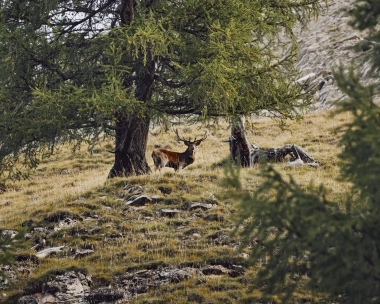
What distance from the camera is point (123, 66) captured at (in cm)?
1191

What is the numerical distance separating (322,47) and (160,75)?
98.2 feet

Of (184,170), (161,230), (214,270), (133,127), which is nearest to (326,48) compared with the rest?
(184,170)

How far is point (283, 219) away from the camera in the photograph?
15.5 feet

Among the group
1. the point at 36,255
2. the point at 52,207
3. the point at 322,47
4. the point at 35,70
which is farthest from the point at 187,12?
the point at 322,47

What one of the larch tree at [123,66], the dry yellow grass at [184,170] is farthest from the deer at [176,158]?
the larch tree at [123,66]

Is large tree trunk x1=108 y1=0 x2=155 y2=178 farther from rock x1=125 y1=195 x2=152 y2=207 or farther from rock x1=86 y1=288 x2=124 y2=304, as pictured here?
rock x1=86 y1=288 x2=124 y2=304

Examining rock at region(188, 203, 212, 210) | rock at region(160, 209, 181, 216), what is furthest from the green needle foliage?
rock at region(188, 203, 212, 210)

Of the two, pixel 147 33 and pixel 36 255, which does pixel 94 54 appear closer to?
pixel 147 33

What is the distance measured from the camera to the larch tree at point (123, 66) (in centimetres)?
1195

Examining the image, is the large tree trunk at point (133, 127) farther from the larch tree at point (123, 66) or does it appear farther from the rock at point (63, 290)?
the rock at point (63, 290)

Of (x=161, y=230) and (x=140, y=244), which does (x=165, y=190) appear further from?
(x=140, y=244)

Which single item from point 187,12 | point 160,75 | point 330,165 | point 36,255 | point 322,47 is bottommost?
point 36,255

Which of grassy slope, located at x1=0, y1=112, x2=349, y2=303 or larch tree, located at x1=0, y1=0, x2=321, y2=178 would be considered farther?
larch tree, located at x1=0, y1=0, x2=321, y2=178

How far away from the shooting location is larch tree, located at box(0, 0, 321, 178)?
1195cm
